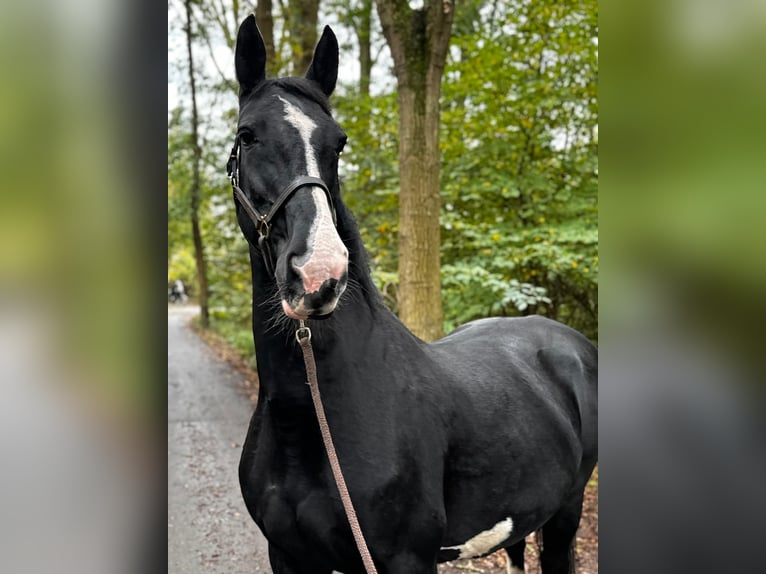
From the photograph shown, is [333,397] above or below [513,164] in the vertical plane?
below

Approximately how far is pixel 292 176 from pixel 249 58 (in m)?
0.55

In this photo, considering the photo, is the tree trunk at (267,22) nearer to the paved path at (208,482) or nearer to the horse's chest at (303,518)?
the paved path at (208,482)

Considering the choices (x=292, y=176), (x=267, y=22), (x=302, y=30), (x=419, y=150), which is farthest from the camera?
(x=267, y=22)

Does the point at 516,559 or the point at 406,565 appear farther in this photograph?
the point at 516,559

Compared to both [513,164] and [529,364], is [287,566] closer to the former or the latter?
[529,364]

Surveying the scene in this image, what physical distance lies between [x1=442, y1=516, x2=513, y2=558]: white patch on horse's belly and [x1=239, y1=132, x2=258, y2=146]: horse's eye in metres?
1.61

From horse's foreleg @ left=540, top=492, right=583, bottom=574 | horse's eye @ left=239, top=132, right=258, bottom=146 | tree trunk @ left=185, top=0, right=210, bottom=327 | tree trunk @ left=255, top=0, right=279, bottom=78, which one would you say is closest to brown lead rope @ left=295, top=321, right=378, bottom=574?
horse's eye @ left=239, top=132, right=258, bottom=146

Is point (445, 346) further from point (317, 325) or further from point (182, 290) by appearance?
point (182, 290)

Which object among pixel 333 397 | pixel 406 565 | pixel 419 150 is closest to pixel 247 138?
pixel 333 397

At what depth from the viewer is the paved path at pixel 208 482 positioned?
447cm

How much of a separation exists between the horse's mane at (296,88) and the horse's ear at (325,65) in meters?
0.15

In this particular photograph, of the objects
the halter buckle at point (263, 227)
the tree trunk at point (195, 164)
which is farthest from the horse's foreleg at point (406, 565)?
the tree trunk at point (195, 164)

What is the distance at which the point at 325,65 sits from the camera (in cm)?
216
